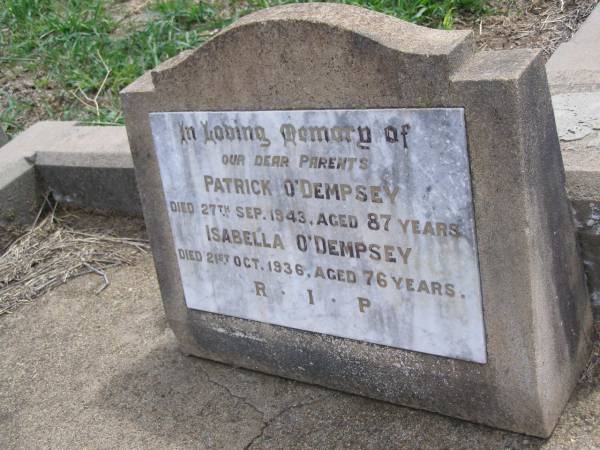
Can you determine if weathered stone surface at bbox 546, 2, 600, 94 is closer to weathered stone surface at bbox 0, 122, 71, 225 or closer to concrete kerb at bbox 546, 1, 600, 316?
concrete kerb at bbox 546, 1, 600, 316

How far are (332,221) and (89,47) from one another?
10.9 feet

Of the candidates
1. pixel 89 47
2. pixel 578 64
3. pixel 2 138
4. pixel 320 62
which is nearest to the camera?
pixel 320 62

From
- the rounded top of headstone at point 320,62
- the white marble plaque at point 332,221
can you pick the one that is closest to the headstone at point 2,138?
the white marble plaque at point 332,221

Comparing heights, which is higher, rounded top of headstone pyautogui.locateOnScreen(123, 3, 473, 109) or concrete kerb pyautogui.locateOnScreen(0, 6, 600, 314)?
rounded top of headstone pyautogui.locateOnScreen(123, 3, 473, 109)

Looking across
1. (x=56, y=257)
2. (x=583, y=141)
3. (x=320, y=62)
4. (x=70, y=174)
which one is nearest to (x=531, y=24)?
(x=583, y=141)

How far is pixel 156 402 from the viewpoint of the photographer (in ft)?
9.25

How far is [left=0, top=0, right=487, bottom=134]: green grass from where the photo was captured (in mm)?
4844

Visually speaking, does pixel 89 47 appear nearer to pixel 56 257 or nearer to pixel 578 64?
pixel 56 257

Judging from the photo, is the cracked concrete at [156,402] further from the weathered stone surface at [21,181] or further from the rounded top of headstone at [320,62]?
the rounded top of headstone at [320,62]

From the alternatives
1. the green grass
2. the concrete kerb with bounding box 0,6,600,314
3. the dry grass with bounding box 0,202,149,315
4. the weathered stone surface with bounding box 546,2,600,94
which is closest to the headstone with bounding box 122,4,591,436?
the weathered stone surface with bounding box 546,2,600,94

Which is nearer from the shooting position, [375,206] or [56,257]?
[375,206]

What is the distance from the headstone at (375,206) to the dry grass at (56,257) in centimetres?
112

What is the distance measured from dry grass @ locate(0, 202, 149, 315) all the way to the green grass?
753 millimetres

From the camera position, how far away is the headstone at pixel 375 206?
2.08 metres
